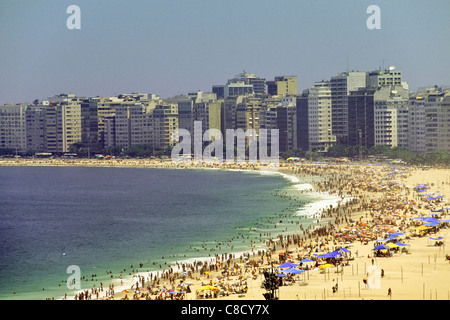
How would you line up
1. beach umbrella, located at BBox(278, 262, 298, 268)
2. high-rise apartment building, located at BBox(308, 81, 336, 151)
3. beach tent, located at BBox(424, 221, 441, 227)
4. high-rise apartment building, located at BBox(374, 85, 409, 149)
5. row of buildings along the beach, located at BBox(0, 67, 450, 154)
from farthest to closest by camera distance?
high-rise apartment building, located at BBox(308, 81, 336, 151) → high-rise apartment building, located at BBox(374, 85, 409, 149) → row of buildings along the beach, located at BBox(0, 67, 450, 154) → beach tent, located at BBox(424, 221, 441, 227) → beach umbrella, located at BBox(278, 262, 298, 268)

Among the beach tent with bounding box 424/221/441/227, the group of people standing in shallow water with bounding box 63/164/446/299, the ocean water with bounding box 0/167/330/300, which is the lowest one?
the ocean water with bounding box 0/167/330/300

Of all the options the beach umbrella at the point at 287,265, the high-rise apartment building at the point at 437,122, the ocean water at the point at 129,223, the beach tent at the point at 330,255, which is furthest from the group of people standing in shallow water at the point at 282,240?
the high-rise apartment building at the point at 437,122

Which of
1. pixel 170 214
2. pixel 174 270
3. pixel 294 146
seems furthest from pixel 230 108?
pixel 174 270

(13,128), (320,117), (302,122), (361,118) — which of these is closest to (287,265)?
(361,118)

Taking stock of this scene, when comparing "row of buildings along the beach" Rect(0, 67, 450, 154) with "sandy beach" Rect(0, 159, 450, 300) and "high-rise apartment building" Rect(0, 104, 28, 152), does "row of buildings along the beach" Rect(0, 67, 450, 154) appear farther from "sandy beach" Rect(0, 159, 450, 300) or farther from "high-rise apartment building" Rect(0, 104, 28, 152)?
"sandy beach" Rect(0, 159, 450, 300)

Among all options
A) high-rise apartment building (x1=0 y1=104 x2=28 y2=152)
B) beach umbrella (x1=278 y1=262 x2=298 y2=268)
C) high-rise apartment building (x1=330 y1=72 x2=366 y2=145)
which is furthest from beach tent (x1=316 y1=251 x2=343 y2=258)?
high-rise apartment building (x1=0 y1=104 x2=28 y2=152)

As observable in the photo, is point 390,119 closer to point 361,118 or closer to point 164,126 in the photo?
point 361,118
